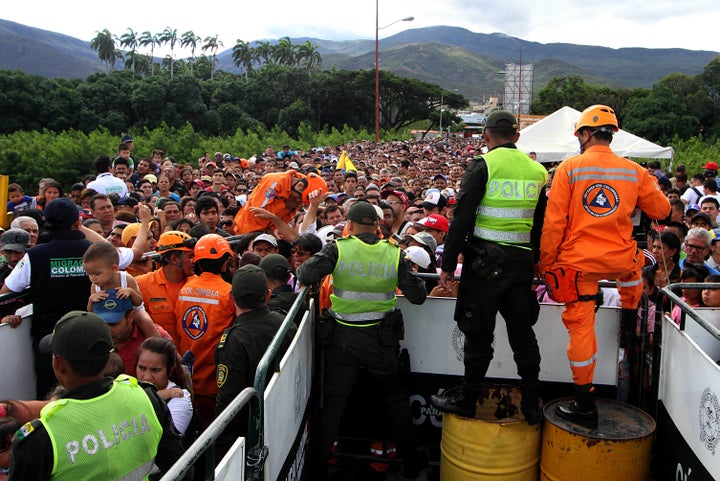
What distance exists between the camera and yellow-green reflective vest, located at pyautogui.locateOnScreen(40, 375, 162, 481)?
2146 mm

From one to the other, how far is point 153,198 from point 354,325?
259 inches

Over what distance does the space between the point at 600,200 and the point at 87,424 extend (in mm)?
3117

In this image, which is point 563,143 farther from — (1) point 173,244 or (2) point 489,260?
(1) point 173,244

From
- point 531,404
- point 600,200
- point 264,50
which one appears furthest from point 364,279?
point 264,50

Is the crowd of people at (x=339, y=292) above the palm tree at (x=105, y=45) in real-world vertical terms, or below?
below

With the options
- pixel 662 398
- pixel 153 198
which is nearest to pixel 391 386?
pixel 662 398

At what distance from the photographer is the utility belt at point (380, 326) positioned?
430 centimetres

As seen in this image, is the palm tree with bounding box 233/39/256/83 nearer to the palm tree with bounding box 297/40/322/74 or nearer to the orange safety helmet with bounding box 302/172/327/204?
the palm tree with bounding box 297/40/322/74

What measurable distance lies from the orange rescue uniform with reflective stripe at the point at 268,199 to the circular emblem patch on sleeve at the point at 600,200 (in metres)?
3.98

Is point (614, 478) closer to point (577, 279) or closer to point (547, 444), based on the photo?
point (547, 444)

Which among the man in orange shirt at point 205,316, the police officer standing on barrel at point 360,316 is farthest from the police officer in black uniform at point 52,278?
the police officer standing on barrel at point 360,316

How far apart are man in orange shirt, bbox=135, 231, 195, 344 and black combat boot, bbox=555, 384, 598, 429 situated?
2835mm

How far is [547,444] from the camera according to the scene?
12.9 feet

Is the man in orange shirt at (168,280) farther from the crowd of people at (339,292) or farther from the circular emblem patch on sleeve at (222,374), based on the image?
the circular emblem patch on sleeve at (222,374)
